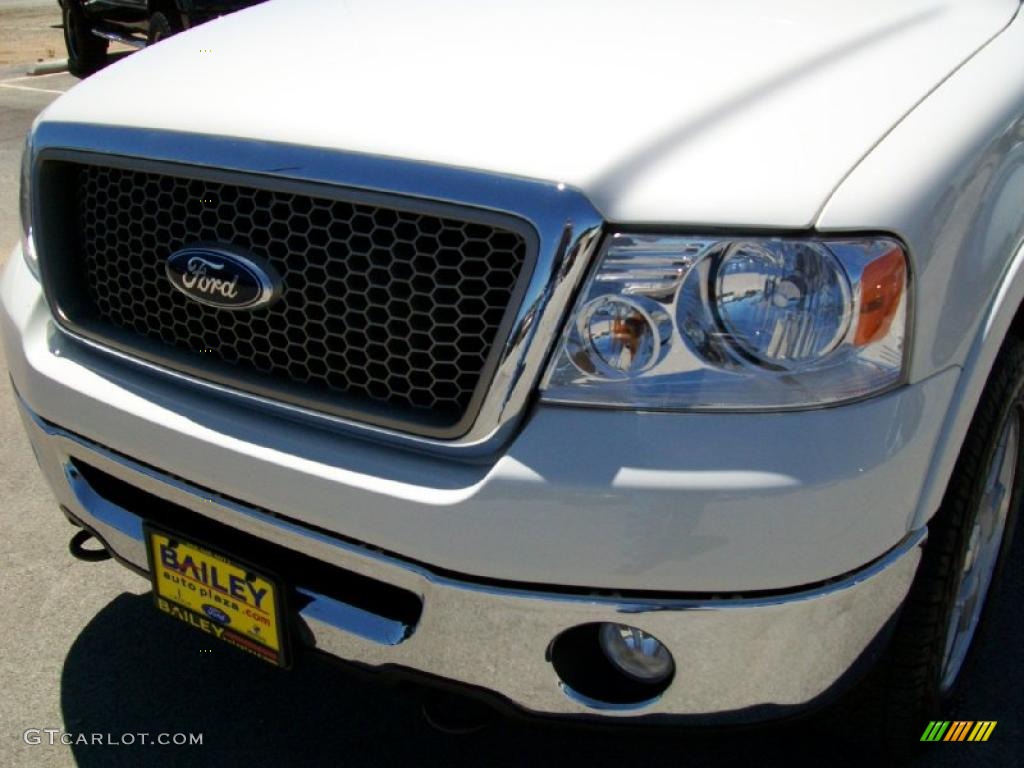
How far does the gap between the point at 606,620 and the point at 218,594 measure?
2.53ft

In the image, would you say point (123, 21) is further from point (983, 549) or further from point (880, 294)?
point (880, 294)

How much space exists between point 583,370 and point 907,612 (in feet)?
2.44

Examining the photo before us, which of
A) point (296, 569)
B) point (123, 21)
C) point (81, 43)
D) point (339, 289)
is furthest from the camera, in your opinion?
point (81, 43)

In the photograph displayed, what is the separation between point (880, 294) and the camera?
1596mm

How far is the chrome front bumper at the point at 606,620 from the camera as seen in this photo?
65.1 inches

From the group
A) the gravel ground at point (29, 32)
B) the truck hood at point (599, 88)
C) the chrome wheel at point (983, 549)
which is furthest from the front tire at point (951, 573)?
the gravel ground at point (29, 32)

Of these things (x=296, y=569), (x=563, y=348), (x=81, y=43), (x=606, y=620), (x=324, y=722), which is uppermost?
(x=563, y=348)

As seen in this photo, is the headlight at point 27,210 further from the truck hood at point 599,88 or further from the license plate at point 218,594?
the license plate at point 218,594

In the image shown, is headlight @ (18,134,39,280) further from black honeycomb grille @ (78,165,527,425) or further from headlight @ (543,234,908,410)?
headlight @ (543,234,908,410)

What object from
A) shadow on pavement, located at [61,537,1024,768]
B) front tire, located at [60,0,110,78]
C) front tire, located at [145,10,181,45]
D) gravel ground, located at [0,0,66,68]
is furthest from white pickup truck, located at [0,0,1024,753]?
gravel ground, located at [0,0,66,68]

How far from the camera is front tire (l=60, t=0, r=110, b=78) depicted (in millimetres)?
10641

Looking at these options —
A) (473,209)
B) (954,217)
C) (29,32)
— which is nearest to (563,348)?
(473,209)

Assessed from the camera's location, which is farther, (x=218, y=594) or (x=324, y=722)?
(x=324, y=722)

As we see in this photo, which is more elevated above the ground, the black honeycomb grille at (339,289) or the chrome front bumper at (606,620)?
the black honeycomb grille at (339,289)
